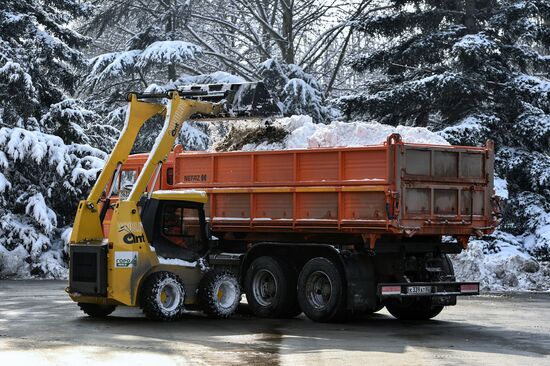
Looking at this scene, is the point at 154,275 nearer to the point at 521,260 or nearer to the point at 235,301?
the point at 235,301

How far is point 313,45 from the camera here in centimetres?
3997

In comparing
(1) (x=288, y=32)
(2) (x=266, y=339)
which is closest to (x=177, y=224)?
(2) (x=266, y=339)

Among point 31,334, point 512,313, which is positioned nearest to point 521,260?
point 512,313

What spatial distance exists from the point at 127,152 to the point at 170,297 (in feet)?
8.34

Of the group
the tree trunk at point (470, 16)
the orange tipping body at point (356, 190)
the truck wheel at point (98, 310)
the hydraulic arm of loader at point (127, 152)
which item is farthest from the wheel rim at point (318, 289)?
the tree trunk at point (470, 16)

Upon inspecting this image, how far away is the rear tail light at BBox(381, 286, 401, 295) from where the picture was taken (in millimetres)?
15266

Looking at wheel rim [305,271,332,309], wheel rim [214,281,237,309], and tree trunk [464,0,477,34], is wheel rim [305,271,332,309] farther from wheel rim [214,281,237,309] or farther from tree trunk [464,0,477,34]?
tree trunk [464,0,477,34]

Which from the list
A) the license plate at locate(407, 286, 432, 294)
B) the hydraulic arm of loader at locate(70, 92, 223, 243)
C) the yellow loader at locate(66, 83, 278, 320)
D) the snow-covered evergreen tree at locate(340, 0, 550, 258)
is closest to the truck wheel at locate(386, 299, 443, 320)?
the license plate at locate(407, 286, 432, 294)

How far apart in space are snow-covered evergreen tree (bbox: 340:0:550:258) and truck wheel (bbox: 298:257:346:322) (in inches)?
472

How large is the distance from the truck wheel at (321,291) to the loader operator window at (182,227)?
1.92 m

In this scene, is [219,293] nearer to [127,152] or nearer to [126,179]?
[127,152]

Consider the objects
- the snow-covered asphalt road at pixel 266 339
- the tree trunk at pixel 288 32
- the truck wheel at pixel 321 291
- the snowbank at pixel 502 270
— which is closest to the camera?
the snow-covered asphalt road at pixel 266 339

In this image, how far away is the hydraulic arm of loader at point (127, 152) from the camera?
16.2 meters

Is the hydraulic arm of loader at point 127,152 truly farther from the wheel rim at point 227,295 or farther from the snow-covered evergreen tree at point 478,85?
the snow-covered evergreen tree at point 478,85
